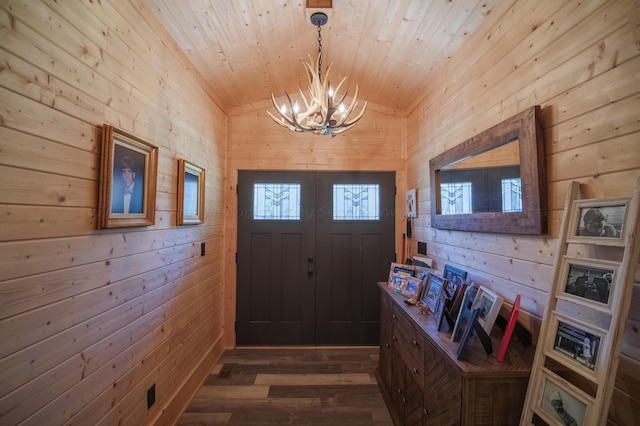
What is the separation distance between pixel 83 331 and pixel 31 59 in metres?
1.13

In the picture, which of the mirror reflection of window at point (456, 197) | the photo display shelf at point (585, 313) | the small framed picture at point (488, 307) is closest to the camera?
the photo display shelf at point (585, 313)

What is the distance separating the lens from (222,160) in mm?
2984

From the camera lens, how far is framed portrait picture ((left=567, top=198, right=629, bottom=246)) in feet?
2.81

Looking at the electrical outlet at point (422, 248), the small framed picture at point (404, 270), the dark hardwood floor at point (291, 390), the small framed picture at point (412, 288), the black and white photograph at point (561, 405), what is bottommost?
the dark hardwood floor at point (291, 390)

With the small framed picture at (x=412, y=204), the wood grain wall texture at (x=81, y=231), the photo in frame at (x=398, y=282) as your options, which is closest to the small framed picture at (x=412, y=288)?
the photo in frame at (x=398, y=282)

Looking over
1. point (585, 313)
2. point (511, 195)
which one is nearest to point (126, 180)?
point (511, 195)

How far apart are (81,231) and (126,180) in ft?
1.20

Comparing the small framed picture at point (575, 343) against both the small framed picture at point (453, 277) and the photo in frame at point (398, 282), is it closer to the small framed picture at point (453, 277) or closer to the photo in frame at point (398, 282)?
the small framed picture at point (453, 277)

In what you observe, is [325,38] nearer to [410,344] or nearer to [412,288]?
[412,288]

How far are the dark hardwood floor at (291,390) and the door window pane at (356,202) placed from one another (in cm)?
160

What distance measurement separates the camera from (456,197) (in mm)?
1969

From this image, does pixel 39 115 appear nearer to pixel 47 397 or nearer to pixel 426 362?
pixel 47 397

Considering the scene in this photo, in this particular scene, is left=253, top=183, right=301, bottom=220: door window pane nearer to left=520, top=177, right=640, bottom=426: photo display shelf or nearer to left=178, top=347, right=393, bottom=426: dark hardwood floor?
left=178, top=347, right=393, bottom=426: dark hardwood floor

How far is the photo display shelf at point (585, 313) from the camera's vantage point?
2.63ft
